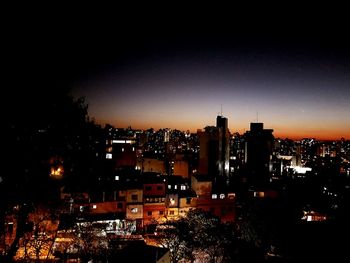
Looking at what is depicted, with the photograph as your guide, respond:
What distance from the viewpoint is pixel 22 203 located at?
7.55m

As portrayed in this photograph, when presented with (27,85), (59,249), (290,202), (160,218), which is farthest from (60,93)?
(290,202)

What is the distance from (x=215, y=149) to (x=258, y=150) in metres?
16.0

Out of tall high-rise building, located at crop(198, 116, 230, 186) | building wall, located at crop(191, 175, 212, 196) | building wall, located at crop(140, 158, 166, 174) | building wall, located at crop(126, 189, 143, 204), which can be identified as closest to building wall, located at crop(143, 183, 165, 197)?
building wall, located at crop(126, 189, 143, 204)

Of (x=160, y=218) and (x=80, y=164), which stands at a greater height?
(x=80, y=164)

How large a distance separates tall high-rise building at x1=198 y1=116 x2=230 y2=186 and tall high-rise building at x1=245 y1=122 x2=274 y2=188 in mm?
9641

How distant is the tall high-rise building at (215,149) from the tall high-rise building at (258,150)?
9.64 m

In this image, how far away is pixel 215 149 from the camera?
49.2 m

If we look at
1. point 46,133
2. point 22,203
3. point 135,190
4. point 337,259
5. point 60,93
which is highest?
point 60,93

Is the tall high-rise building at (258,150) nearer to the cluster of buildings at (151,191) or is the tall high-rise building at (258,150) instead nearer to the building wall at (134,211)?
the cluster of buildings at (151,191)

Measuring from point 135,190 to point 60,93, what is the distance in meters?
19.3

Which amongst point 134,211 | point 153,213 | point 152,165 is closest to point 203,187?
point 153,213

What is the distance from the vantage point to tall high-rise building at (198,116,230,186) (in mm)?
48656

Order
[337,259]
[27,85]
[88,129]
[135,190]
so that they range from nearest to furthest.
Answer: [27,85] < [88,129] < [337,259] < [135,190]

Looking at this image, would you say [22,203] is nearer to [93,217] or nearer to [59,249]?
[59,249]
